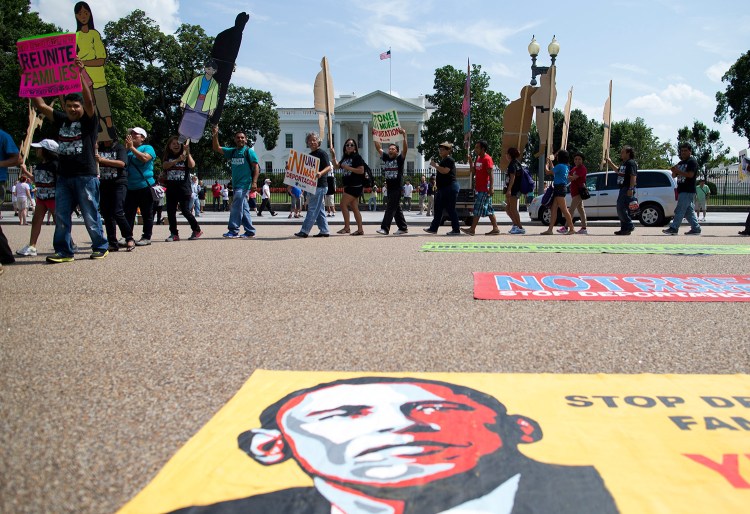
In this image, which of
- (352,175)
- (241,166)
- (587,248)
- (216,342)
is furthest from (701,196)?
(216,342)

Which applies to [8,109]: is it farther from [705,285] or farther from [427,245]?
[705,285]

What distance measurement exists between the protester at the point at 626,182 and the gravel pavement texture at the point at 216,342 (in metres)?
5.11

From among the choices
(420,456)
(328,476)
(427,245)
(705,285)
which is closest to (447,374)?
(420,456)

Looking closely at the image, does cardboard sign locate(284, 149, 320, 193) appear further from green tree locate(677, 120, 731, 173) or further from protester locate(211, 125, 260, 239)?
green tree locate(677, 120, 731, 173)

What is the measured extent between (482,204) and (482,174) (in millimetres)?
586

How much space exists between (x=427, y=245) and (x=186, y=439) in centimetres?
711

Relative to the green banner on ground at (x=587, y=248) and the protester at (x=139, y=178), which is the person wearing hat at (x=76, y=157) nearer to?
the protester at (x=139, y=178)

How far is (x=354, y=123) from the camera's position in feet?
270

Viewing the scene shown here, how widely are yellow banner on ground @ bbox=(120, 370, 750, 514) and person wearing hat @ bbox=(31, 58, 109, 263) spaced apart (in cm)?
496

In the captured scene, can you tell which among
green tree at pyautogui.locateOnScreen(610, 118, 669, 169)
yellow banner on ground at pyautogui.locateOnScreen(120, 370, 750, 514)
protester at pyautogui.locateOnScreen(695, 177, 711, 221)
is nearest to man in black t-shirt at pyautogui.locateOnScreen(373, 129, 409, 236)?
yellow banner on ground at pyautogui.locateOnScreen(120, 370, 750, 514)

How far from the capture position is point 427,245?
8984 mm

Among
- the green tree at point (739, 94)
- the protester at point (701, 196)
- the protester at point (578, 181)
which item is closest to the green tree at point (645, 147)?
the green tree at point (739, 94)

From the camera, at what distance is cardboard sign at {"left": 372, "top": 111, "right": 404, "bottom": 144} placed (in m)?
12.4

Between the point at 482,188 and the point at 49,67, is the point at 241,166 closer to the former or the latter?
the point at 49,67
